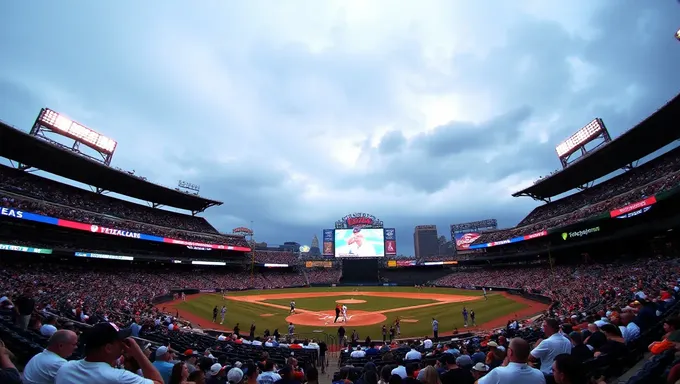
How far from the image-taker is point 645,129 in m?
42.5

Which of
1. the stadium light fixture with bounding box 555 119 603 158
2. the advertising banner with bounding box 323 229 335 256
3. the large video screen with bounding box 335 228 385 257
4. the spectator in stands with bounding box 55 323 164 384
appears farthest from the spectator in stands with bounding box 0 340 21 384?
the advertising banner with bounding box 323 229 335 256

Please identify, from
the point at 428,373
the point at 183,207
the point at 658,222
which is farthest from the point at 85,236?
the point at 658,222

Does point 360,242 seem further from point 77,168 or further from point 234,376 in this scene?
point 234,376

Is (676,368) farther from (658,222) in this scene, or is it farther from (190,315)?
(658,222)

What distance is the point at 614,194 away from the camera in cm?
4762

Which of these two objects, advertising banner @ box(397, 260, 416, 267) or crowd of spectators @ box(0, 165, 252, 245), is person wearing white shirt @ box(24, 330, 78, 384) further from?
advertising banner @ box(397, 260, 416, 267)

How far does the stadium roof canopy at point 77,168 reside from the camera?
4116 centimetres

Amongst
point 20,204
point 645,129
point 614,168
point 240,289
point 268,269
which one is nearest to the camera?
point 20,204

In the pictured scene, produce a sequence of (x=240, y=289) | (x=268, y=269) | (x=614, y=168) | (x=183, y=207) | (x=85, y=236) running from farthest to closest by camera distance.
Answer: (x=268, y=269) → (x=183, y=207) → (x=240, y=289) → (x=614, y=168) → (x=85, y=236)

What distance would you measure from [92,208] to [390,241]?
5919 centimetres

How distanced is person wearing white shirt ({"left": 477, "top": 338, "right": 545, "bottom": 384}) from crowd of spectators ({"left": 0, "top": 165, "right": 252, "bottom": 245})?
174 ft

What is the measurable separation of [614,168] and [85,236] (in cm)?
8298

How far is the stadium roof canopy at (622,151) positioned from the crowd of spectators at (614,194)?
72.6 inches

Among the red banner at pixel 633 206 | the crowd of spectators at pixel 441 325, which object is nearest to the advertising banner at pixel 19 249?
the crowd of spectators at pixel 441 325
